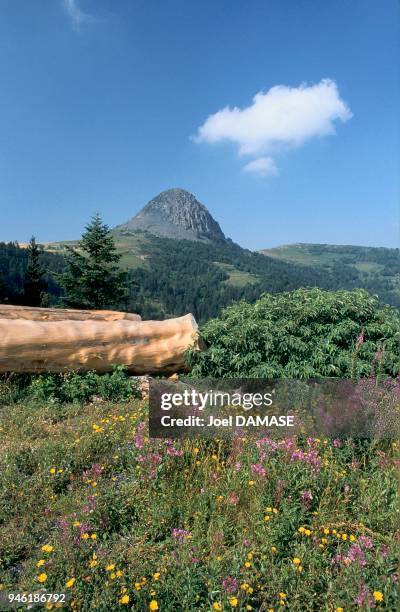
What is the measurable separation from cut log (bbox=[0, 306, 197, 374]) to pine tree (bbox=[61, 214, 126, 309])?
682 inches

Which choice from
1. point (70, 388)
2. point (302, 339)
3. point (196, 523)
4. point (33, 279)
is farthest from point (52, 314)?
point (33, 279)

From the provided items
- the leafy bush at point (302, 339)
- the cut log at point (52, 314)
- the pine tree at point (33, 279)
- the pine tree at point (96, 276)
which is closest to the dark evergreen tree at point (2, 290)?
the pine tree at point (33, 279)

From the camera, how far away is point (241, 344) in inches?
298

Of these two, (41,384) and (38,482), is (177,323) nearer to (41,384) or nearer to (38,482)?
(41,384)

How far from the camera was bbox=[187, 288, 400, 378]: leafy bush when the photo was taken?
7219mm

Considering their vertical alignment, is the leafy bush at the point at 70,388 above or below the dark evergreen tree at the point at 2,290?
below

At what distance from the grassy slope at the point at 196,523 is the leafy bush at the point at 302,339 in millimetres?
2415

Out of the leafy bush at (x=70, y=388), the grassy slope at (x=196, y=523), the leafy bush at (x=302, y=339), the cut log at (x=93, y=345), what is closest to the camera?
→ the grassy slope at (x=196, y=523)

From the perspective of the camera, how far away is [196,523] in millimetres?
3691

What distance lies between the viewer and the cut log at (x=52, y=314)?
30.7 ft

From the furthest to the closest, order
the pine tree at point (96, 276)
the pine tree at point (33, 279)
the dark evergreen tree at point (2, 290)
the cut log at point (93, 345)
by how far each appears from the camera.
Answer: the pine tree at point (33, 279) < the dark evergreen tree at point (2, 290) < the pine tree at point (96, 276) < the cut log at point (93, 345)

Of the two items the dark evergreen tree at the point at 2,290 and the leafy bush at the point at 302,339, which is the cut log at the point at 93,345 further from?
the dark evergreen tree at the point at 2,290

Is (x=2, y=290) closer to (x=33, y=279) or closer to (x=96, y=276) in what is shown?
(x=33, y=279)

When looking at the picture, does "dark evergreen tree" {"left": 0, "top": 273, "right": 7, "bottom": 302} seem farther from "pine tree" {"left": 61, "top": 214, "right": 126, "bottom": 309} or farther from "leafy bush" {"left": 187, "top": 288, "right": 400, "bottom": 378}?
"leafy bush" {"left": 187, "top": 288, "right": 400, "bottom": 378}
